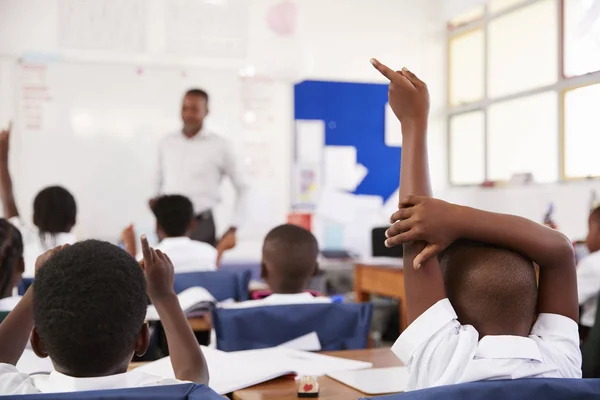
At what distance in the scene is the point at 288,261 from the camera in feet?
7.58

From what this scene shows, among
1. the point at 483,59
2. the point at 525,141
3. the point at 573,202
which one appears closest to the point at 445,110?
the point at 483,59

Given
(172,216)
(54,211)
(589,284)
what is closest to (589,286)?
(589,284)

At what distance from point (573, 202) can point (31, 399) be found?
14.6ft

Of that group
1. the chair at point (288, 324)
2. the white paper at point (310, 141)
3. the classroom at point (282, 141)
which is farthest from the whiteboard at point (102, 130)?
the chair at point (288, 324)

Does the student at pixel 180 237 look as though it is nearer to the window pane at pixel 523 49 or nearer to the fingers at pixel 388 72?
the fingers at pixel 388 72

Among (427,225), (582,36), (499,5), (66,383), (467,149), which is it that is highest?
(499,5)

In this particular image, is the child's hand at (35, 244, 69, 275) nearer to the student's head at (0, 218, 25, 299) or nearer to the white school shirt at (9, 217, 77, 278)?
the student's head at (0, 218, 25, 299)

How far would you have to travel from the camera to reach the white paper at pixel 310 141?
5.88 metres

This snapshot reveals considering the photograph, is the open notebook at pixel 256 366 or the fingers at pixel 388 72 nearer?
the fingers at pixel 388 72

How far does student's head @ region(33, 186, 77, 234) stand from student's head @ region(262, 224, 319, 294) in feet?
4.21

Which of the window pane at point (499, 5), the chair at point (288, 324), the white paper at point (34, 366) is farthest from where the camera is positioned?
the window pane at point (499, 5)

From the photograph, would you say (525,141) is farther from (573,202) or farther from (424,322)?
(424,322)

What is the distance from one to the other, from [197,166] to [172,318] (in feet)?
12.9

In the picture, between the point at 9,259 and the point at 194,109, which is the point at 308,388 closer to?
the point at 9,259
